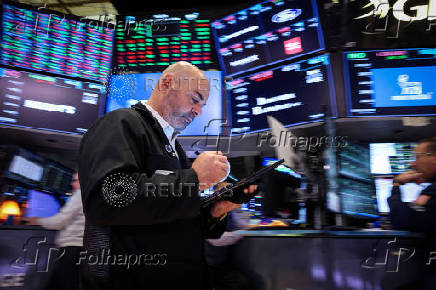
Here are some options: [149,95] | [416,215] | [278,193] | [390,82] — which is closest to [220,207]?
[278,193]

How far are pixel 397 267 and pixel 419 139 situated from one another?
6.10 feet

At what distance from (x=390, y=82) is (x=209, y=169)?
2.48 m

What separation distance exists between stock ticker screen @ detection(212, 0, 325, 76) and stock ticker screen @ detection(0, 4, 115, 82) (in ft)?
4.30

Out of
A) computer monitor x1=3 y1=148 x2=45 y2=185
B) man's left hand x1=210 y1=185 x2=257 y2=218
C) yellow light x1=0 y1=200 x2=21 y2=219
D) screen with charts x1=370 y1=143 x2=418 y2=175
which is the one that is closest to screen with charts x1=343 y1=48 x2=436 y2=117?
screen with charts x1=370 y1=143 x2=418 y2=175

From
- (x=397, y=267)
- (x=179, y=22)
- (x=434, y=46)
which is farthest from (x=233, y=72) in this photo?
(x=397, y=267)

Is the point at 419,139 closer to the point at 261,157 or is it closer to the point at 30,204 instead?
the point at 261,157

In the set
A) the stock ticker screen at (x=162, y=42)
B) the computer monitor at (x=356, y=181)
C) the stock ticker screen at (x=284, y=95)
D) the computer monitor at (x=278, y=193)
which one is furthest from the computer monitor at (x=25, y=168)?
the computer monitor at (x=356, y=181)

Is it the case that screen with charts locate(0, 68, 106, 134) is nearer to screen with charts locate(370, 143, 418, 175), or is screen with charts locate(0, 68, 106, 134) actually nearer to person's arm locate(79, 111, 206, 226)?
person's arm locate(79, 111, 206, 226)

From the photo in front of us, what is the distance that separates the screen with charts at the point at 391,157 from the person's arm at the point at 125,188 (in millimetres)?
3015

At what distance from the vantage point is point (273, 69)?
346 cm

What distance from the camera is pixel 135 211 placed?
115 cm

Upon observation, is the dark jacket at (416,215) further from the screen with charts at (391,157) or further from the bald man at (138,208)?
the bald man at (138,208)

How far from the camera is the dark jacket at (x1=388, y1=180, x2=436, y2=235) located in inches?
90.6

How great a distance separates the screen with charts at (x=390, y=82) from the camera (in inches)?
118
